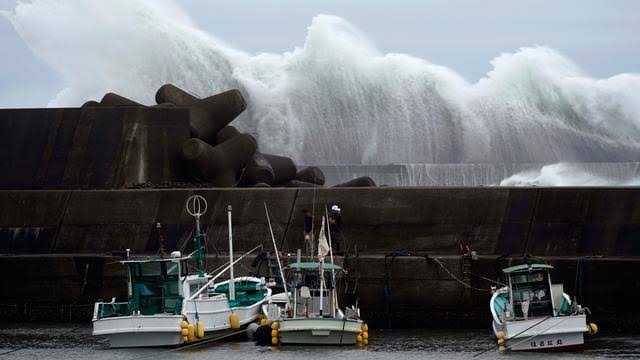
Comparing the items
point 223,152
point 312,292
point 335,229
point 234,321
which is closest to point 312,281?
point 312,292

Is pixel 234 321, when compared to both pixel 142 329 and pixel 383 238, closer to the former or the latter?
pixel 142 329

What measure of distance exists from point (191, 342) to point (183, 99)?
454 inches

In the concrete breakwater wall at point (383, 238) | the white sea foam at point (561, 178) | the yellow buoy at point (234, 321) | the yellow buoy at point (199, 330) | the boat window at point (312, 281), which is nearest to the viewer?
the yellow buoy at point (199, 330)

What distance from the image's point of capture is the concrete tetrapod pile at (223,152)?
112ft

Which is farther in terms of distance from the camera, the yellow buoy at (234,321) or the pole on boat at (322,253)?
the yellow buoy at (234,321)

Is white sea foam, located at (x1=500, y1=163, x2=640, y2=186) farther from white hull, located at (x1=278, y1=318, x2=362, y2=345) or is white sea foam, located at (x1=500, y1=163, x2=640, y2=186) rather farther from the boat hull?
the boat hull

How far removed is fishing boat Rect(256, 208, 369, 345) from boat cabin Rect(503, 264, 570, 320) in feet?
8.08

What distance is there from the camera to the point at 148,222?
31203 millimetres

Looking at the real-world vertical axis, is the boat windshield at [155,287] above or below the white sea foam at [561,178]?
below

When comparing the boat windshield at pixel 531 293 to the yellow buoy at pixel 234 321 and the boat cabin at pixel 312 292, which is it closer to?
the boat cabin at pixel 312 292

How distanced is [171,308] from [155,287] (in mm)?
442

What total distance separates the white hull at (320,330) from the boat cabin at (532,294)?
252cm

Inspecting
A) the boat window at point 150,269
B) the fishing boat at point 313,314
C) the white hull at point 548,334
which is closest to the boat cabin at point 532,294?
the white hull at point 548,334

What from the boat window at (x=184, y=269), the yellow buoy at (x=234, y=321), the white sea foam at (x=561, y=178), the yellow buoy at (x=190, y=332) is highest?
the white sea foam at (x=561, y=178)
